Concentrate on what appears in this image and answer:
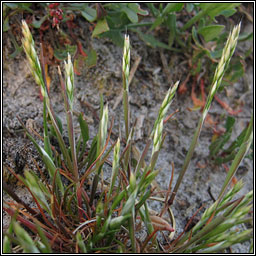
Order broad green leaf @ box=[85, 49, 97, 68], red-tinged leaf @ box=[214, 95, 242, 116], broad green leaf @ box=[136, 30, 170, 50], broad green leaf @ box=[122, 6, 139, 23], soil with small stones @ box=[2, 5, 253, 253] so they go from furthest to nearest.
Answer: red-tinged leaf @ box=[214, 95, 242, 116]
broad green leaf @ box=[136, 30, 170, 50]
broad green leaf @ box=[85, 49, 97, 68]
broad green leaf @ box=[122, 6, 139, 23]
soil with small stones @ box=[2, 5, 253, 253]

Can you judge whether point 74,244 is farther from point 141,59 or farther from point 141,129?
point 141,59

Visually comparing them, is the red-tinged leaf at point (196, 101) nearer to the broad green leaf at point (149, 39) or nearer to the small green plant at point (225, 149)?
the small green plant at point (225, 149)

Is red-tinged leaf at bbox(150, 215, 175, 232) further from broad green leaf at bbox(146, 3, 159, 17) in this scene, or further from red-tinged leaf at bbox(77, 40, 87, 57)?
broad green leaf at bbox(146, 3, 159, 17)

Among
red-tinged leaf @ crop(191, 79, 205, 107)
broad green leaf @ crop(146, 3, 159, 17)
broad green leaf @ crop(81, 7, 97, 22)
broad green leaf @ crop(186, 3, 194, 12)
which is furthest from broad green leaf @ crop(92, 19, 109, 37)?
red-tinged leaf @ crop(191, 79, 205, 107)

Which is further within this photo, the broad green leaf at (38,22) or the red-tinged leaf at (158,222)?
the broad green leaf at (38,22)

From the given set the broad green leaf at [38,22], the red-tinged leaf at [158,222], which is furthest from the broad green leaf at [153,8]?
the red-tinged leaf at [158,222]

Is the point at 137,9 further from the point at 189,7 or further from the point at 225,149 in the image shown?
the point at 225,149

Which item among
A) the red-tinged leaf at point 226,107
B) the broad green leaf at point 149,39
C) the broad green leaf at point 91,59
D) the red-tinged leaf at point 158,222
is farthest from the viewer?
the red-tinged leaf at point 226,107
